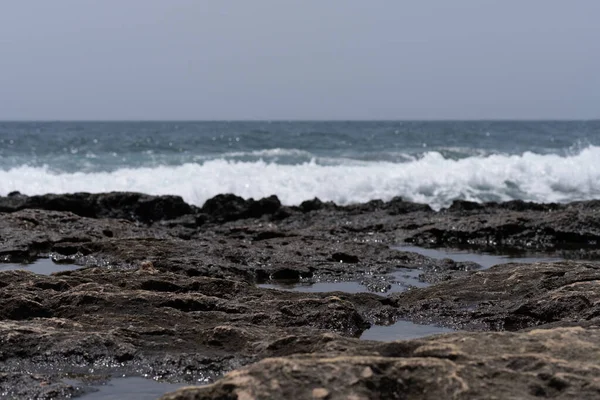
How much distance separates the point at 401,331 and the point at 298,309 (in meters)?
0.82

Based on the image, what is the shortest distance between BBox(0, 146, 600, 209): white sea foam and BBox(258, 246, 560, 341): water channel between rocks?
858 centimetres

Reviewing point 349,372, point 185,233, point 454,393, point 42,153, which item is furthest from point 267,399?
point 42,153

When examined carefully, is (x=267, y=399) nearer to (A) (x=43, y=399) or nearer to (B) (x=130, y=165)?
(A) (x=43, y=399)

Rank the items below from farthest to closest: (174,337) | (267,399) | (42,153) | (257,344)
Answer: (42,153)
(174,337)
(257,344)
(267,399)

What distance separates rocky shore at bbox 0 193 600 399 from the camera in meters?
3.46

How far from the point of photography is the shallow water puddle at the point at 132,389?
14.7ft

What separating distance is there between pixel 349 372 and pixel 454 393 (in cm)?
44

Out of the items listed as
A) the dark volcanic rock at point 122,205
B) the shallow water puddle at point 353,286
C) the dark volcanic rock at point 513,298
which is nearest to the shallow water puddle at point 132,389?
the dark volcanic rock at point 513,298

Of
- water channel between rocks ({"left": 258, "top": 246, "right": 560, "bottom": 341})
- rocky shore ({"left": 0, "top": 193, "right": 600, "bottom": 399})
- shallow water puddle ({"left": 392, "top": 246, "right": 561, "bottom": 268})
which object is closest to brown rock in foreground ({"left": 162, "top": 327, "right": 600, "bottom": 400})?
rocky shore ({"left": 0, "top": 193, "right": 600, "bottom": 399})

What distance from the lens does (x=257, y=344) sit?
4941 mm

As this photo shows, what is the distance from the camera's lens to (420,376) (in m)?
3.43

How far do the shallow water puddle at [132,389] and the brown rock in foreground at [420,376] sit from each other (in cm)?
113

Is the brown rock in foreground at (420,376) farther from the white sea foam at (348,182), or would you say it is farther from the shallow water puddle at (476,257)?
the white sea foam at (348,182)

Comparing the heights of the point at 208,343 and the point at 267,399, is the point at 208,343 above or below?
below
